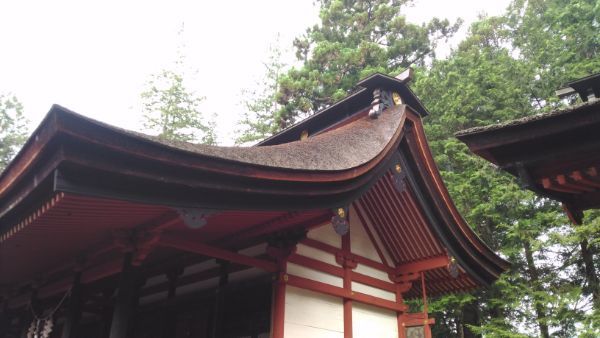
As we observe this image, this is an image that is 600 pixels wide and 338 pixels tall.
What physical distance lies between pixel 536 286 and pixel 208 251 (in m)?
10.9

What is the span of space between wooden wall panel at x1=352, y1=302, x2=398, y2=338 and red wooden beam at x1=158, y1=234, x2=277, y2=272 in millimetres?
1913

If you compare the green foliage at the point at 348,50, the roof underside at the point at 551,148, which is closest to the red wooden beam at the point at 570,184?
the roof underside at the point at 551,148

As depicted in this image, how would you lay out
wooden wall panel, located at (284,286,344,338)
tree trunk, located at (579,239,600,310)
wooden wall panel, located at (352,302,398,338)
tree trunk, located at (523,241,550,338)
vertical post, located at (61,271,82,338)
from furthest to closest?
tree trunk, located at (579,239,600,310) < tree trunk, located at (523,241,550,338) < wooden wall panel, located at (352,302,398,338) < vertical post, located at (61,271,82,338) < wooden wall panel, located at (284,286,344,338)

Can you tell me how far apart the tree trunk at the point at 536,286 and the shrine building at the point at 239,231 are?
15.9ft

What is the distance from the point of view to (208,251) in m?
5.44

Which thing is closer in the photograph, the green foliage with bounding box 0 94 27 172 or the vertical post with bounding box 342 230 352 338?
the vertical post with bounding box 342 230 352 338

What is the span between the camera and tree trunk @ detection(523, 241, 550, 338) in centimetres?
1204

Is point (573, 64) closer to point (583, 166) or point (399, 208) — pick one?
point (399, 208)

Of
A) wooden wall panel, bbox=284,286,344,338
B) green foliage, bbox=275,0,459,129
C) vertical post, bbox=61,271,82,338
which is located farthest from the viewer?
green foliage, bbox=275,0,459,129

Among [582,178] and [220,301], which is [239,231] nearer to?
[220,301]

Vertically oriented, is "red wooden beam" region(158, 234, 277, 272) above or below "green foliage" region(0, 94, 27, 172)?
below

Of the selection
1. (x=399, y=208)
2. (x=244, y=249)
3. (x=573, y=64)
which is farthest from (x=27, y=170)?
(x=573, y=64)

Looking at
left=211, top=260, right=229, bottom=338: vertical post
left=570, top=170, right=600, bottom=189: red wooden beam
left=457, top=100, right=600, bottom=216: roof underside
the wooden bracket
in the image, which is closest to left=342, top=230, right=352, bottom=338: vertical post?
the wooden bracket

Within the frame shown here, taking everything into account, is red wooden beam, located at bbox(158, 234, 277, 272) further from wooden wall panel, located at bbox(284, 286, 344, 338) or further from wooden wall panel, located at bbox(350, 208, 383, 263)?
wooden wall panel, located at bbox(350, 208, 383, 263)
